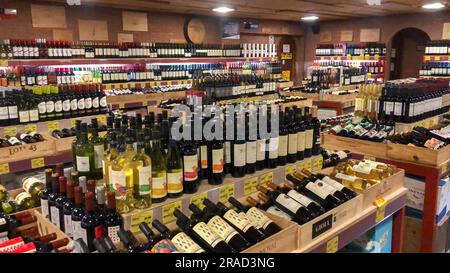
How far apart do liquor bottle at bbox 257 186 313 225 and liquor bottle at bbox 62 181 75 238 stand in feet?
3.26

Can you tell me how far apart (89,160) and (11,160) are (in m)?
Result: 1.67

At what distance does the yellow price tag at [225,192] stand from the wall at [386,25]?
10387 millimetres

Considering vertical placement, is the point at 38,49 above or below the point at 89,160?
above

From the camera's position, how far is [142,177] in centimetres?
181

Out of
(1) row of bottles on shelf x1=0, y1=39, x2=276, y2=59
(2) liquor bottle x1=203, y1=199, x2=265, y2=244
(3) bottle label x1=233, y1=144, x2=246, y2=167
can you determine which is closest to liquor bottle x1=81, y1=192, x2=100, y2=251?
(2) liquor bottle x1=203, y1=199, x2=265, y2=244

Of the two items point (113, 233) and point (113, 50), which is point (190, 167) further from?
point (113, 50)

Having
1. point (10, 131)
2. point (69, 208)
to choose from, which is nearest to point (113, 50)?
point (10, 131)

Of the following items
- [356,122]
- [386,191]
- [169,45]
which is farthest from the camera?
[169,45]

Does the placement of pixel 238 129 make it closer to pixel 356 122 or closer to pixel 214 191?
pixel 214 191

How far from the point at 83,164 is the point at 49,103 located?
93.8 inches

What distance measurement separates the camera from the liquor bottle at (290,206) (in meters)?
2.09

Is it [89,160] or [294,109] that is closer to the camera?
[89,160]

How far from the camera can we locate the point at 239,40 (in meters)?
11.5

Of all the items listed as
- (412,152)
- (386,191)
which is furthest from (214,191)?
(412,152)
